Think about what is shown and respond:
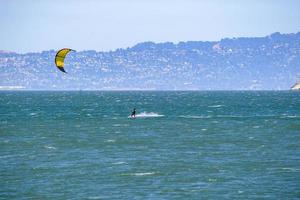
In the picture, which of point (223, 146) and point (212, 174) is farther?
point (223, 146)

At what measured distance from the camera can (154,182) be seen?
5003 cm

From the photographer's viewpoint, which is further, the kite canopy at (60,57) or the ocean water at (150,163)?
the kite canopy at (60,57)

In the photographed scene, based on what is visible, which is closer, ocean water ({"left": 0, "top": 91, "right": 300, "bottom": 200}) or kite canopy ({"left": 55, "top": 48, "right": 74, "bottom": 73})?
ocean water ({"left": 0, "top": 91, "right": 300, "bottom": 200})

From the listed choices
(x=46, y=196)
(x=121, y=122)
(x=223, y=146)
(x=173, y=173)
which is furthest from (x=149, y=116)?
(x=46, y=196)

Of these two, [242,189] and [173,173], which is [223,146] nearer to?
[173,173]

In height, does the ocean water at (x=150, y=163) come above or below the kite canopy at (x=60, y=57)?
below

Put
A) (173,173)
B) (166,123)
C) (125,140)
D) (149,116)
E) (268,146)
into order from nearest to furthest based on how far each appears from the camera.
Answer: (173,173) → (268,146) → (125,140) → (166,123) → (149,116)

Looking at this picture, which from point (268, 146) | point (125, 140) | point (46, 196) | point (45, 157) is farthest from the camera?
point (125, 140)

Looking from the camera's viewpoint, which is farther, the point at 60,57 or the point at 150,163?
the point at 60,57

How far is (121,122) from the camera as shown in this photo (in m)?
113

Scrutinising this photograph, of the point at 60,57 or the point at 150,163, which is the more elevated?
the point at 60,57

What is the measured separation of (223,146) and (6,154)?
1922cm

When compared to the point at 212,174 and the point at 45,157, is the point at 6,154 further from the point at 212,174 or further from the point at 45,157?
the point at 212,174

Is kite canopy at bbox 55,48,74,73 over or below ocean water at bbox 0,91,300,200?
over
